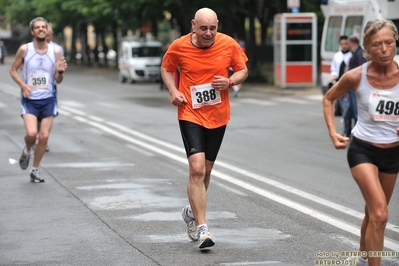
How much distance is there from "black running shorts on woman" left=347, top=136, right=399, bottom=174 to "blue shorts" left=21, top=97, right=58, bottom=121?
616 cm

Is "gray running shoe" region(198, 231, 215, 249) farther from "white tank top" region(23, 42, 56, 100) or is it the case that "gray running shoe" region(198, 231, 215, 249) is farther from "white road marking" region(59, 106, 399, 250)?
"white tank top" region(23, 42, 56, 100)

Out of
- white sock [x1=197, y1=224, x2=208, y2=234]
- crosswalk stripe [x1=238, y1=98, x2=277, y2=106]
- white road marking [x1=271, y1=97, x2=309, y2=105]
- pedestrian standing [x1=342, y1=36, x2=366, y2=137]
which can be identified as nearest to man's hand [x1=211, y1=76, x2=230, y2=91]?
white sock [x1=197, y1=224, x2=208, y2=234]

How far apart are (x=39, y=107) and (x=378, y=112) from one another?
20.7 feet

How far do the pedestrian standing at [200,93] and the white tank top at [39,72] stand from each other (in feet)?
13.5

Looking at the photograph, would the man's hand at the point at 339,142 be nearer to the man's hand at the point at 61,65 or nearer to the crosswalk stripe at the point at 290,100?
the man's hand at the point at 61,65

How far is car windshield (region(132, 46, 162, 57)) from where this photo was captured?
4181 cm

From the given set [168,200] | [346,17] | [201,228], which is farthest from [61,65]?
[346,17]

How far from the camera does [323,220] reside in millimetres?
8477

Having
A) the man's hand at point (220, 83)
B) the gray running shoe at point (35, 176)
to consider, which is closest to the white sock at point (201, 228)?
the man's hand at point (220, 83)

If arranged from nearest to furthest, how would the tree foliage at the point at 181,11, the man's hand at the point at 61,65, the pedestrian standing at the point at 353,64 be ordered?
the man's hand at the point at 61,65, the pedestrian standing at the point at 353,64, the tree foliage at the point at 181,11

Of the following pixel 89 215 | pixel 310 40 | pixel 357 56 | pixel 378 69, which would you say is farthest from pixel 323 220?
pixel 310 40

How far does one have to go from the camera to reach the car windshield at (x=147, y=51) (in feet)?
137

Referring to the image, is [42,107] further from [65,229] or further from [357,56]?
[357,56]

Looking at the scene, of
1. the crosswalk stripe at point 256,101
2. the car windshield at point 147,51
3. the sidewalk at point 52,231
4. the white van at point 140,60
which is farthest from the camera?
the car windshield at point 147,51
